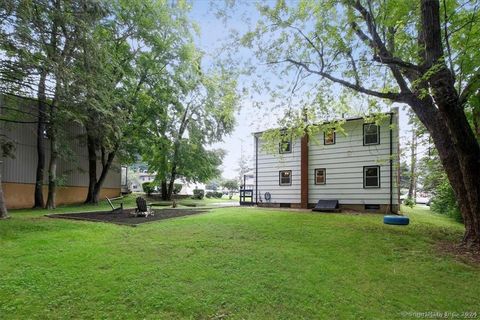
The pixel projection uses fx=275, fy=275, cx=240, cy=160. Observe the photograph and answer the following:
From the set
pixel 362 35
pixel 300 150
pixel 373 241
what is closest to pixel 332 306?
pixel 373 241

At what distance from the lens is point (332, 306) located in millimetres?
4000

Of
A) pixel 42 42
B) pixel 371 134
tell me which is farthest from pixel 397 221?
pixel 42 42

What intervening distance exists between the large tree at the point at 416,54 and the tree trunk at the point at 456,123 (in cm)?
2

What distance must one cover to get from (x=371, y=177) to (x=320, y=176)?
261 centimetres

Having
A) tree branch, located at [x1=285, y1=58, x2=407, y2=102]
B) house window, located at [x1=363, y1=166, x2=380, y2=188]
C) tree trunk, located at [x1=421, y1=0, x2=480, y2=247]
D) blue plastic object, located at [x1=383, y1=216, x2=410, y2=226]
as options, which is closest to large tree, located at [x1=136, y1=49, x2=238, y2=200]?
tree branch, located at [x1=285, y1=58, x2=407, y2=102]

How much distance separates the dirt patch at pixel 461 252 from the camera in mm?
6175

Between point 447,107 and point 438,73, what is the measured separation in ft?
2.70

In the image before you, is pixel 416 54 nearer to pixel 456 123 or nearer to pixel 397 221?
pixel 456 123

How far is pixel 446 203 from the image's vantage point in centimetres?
1692

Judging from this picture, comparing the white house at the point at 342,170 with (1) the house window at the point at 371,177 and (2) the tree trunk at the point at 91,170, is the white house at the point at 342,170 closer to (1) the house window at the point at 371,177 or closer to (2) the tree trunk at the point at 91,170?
(1) the house window at the point at 371,177

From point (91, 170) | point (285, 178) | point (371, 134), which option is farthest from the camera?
point (91, 170)

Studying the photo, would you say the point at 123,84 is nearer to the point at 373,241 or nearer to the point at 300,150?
the point at 300,150

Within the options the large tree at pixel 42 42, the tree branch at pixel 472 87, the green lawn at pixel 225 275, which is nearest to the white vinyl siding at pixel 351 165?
the green lawn at pixel 225 275

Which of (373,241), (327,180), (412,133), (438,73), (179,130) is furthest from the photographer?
(179,130)
